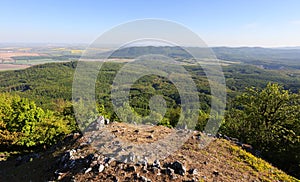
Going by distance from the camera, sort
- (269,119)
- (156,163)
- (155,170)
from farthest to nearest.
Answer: (269,119)
(156,163)
(155,170)

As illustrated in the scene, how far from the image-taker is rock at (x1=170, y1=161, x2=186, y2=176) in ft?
48.5

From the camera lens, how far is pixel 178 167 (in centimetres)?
1509

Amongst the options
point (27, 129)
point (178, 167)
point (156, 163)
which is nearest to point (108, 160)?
point (156, 163)

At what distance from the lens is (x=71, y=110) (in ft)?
155

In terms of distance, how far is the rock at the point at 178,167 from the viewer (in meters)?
→ 14.8

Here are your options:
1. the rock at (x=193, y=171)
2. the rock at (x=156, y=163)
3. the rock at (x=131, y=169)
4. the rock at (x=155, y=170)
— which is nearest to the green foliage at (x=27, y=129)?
the rock at (x=131, y=169)

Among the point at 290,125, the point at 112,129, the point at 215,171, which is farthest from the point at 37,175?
the point at 290,125

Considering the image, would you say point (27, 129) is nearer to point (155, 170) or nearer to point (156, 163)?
point (156, 163)

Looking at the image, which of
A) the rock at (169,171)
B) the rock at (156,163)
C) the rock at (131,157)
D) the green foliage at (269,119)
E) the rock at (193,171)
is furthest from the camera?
the green foliage at (269,119)

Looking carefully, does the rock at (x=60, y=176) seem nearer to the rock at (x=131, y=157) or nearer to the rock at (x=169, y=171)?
the rock at (x=131, y=157)

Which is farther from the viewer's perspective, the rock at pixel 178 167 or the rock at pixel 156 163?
the rock at pixel 156 163

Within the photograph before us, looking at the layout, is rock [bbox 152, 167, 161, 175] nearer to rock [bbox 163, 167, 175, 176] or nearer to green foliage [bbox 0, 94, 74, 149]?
rock [bbox 163, 167, 175, 176]

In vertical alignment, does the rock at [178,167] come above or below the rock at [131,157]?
below

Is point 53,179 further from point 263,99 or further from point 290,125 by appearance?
point 290,125
